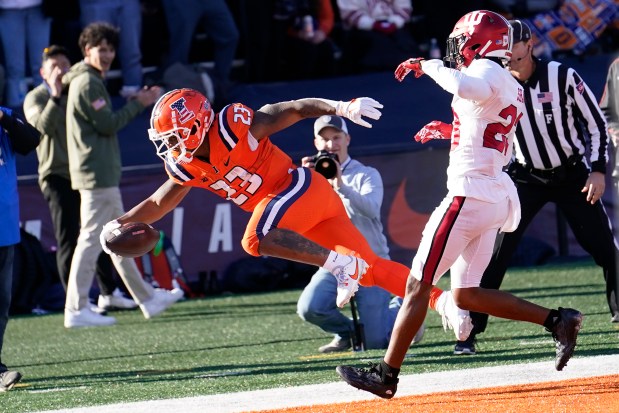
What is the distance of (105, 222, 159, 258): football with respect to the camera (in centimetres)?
569

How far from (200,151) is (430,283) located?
136cm

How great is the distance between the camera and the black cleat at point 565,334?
502 cm

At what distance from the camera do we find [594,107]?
6363mm

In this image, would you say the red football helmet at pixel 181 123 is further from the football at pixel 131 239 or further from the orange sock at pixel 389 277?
the orange sock at pixel 389 277

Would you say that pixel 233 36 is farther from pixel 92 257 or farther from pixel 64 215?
pixel 92 257

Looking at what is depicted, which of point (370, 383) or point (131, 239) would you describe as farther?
→ point (131, 239)

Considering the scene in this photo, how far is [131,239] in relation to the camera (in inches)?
224

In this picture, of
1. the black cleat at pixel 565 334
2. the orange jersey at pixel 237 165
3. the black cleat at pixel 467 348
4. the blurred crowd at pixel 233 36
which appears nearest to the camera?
the black cleat at pixel 565 334

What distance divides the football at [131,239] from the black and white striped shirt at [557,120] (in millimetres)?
2164

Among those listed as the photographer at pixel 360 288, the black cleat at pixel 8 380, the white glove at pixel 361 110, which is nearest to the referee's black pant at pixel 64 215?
the black cleat at pixel 8 380

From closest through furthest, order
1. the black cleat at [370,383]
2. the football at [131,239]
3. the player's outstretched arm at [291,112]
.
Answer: the black cleat at [370,383], the player's outstretched arm at [291,112], the football at [131,239]

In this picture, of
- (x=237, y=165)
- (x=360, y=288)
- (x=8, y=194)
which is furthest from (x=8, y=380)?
(x=360, y=288)

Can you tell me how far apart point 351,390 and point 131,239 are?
1.29 meters

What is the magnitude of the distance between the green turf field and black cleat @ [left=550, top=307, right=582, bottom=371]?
2.46ft
